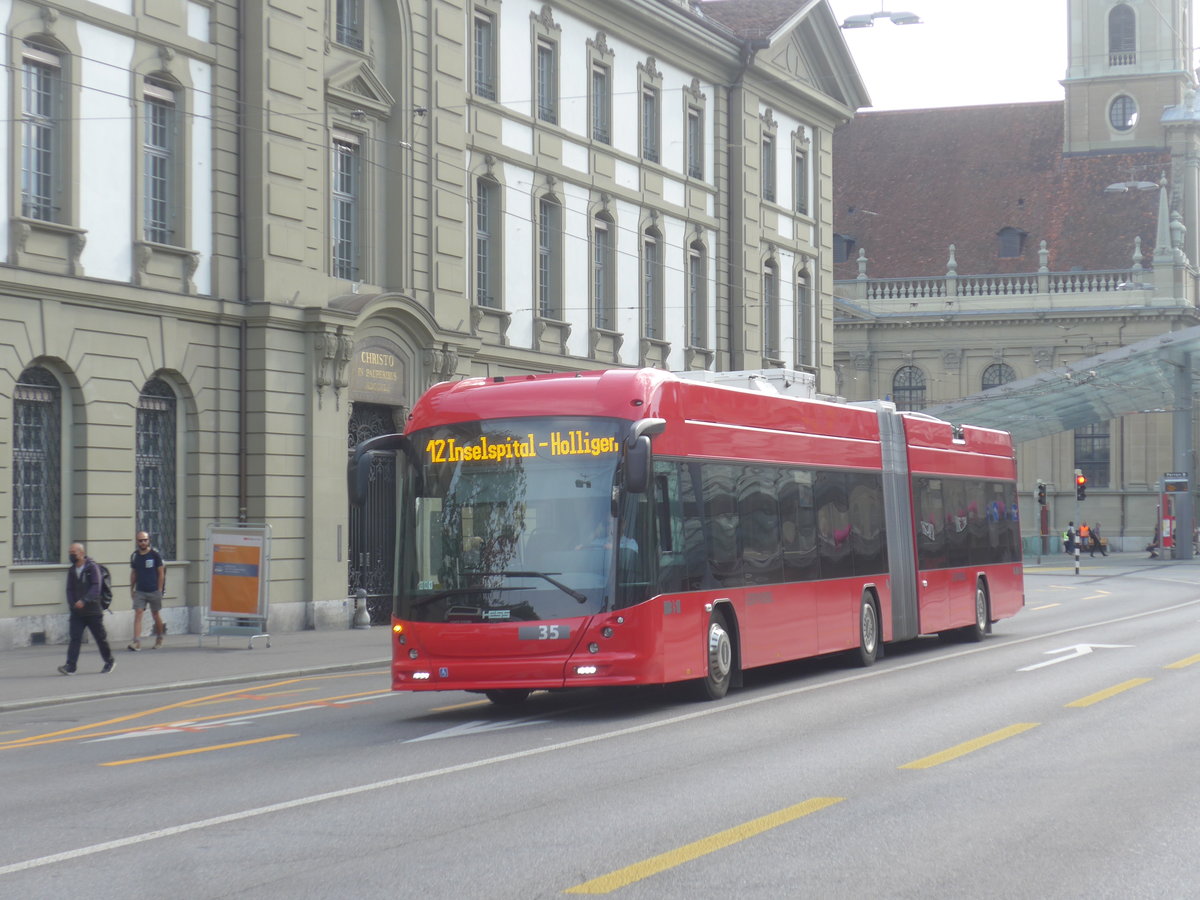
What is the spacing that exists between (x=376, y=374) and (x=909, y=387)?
6116cm

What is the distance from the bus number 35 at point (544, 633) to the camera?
604 inches

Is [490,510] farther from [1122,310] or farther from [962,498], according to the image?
[1122,310]

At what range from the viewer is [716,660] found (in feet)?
55.7

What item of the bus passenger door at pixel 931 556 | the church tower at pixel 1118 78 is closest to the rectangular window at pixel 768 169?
the bus passenger door at pixel 931 556

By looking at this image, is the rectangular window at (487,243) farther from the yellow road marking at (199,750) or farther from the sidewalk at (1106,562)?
the sidewalk at (1106,562)

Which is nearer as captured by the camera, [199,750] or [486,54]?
[199,750]

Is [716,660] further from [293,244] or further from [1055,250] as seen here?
[1055,250]

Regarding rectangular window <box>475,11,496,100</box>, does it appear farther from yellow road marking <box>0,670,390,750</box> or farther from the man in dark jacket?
yellow road marking <box>0,670,390,750</box>

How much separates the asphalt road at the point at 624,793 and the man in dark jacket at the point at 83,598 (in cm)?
225

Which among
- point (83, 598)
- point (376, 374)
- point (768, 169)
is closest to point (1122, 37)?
point (768, 169)

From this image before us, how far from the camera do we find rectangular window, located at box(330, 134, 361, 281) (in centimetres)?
3053

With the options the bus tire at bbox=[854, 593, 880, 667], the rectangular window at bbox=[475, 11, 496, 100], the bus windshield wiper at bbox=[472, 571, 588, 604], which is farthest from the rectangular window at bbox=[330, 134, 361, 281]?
the bus windshield wiper at bbox=[472, 571, 588, 604]

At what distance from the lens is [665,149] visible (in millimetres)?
40688

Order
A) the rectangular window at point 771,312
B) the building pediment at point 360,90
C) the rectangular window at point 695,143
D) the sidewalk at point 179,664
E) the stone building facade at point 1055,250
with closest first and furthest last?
the sidewalk at point 179,664, the building pediment at point 360,90, the rectangular window at point 695,143, the rectangular window at point 771,312, the stone building facade at point 1055,250
